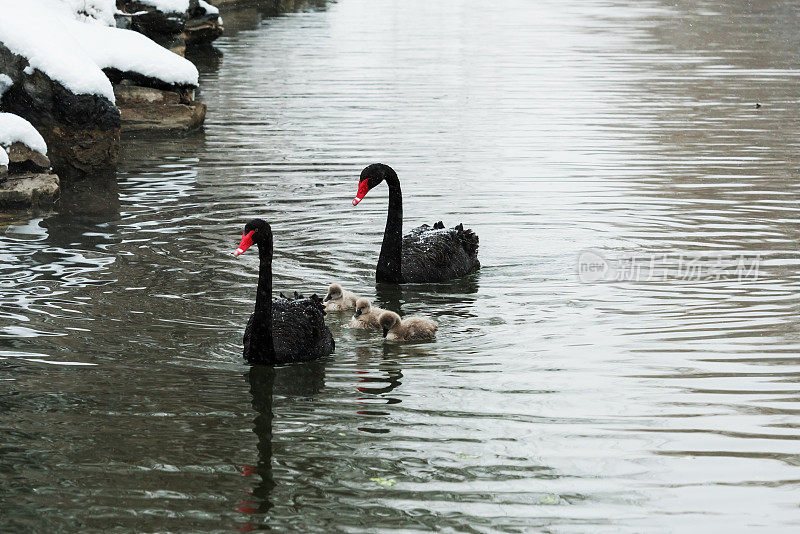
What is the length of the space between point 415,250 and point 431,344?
197 centimetres

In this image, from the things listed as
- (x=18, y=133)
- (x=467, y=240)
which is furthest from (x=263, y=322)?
(x=18, y=133)

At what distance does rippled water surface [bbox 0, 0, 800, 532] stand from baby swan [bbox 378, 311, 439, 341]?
0.15m

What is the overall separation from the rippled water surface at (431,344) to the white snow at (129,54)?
0.95m

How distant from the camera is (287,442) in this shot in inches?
260

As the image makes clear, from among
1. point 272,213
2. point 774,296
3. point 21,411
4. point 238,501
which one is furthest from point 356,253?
point 238,501

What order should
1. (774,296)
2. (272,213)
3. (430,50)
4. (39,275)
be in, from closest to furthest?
(774,296) < (39,275) < (272,213) < (430,50)

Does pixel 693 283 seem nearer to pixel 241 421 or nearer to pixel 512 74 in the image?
pixel 241 421

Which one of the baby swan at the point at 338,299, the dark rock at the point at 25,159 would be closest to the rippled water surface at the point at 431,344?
the baby swan at the point at 338,299

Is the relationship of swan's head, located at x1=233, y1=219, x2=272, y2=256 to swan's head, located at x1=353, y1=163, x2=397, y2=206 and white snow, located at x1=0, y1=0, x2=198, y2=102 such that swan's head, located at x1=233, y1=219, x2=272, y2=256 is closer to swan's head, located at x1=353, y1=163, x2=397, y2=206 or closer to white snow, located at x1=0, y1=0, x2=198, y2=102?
swan's head, located at x1=353, y1=163, x2=397, y2=206

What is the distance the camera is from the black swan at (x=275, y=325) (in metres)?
7.72

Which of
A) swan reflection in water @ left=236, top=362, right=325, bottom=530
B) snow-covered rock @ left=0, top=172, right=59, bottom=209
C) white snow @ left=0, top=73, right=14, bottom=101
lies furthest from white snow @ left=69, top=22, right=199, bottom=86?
swan reflection in water @ left=236, top=362, right=325, bottom=530

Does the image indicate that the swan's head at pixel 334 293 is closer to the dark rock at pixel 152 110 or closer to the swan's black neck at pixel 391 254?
the swan's black neck at pixel 391 254

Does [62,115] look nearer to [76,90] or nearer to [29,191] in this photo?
[76,90]

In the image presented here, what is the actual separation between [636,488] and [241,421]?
90.3 inches
